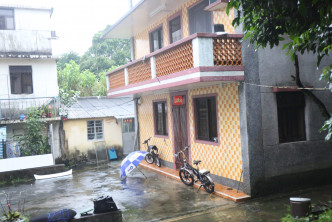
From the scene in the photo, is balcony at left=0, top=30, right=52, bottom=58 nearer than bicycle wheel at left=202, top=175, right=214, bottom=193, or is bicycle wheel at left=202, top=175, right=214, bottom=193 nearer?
bicycle wheel at left=202, top=175, right=214, bottom=193

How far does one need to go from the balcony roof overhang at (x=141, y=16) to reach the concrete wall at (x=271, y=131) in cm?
415

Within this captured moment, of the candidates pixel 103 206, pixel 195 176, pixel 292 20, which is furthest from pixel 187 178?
pixel 292 20

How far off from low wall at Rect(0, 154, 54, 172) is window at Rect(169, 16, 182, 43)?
24.9 feet

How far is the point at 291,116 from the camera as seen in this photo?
9.66 meters

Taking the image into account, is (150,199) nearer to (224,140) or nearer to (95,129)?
(224,140)

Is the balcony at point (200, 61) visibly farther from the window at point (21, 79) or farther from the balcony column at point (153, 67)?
the window at point (21, 79)

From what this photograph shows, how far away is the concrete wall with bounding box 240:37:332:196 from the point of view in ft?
28.7

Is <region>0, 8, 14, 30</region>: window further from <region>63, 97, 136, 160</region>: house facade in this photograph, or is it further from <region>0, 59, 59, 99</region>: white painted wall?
<region>63, 97, 136, 160</region>: house facade

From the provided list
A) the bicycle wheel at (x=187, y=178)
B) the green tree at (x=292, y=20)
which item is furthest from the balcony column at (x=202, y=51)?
the bicycle wheel at (x=187, y=178)

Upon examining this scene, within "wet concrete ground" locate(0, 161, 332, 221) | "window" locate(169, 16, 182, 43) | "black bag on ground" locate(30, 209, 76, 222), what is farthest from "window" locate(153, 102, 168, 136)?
"black bag on ground" locate(30, 209, 76, 222)

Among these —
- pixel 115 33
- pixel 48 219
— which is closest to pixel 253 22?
pixel 48 219

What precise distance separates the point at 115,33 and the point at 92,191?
7834 millimetres

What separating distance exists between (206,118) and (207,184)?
7.78 feet

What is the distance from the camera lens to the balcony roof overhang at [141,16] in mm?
11464
